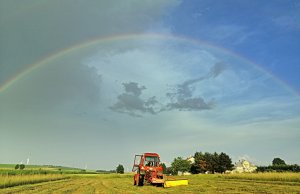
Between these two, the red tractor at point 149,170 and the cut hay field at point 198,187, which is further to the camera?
the red tractor at point 149,170

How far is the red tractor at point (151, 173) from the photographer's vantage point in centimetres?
2417

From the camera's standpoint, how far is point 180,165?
393ft

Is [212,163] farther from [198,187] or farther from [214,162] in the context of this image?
[198,187]

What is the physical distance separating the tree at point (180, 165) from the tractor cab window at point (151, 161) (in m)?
95.3

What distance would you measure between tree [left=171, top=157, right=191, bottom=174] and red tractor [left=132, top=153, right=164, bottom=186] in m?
95.0

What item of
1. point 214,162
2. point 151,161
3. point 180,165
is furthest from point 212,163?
point 151,161

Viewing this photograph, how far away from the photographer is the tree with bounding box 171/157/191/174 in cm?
11938

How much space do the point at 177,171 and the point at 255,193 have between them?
109 metres

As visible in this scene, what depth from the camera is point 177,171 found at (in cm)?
12188

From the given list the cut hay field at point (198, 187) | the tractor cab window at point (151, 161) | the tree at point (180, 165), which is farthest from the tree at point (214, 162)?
the tractor cab window at point (151, 161)

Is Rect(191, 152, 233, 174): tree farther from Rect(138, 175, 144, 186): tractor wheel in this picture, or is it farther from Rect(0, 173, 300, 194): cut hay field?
Rect(138, 175, 144, 186): tractor wheel

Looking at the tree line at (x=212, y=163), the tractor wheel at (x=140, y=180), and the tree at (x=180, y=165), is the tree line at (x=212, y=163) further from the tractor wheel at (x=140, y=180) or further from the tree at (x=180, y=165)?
the tractor wheel at (x=140, y=180)

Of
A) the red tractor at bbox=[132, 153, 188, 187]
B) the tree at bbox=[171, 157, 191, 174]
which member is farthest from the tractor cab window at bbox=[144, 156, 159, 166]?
the tree at bbox=[171, 157, 191, 174]

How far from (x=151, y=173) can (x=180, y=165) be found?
96.8 m
